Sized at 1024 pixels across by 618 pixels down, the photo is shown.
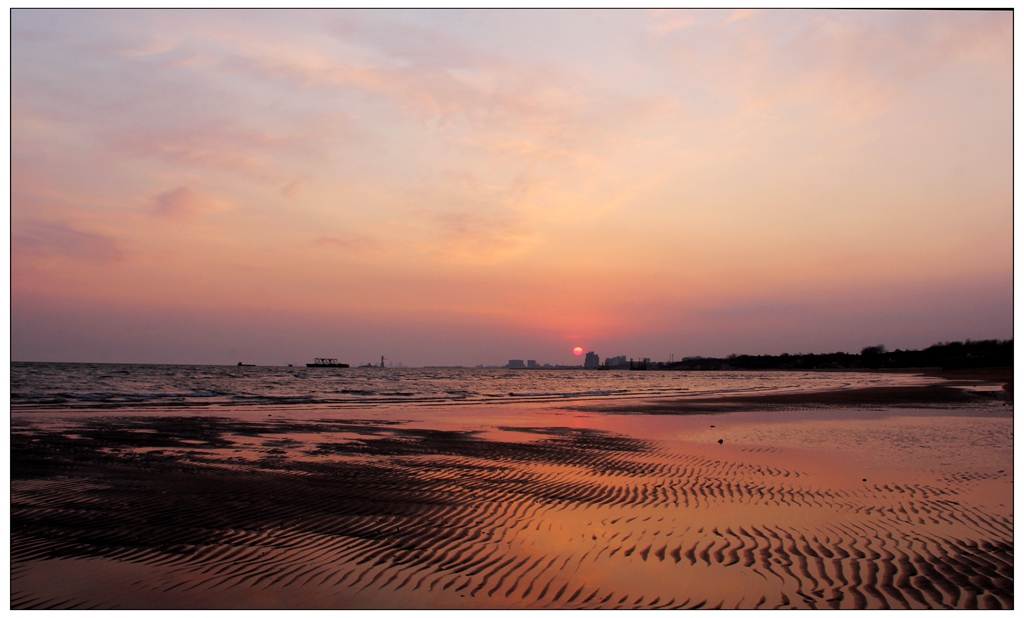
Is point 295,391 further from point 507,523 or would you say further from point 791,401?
point 507,523

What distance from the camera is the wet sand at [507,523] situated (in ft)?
19.2

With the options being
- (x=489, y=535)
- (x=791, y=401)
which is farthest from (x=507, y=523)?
(x=791, y=401)

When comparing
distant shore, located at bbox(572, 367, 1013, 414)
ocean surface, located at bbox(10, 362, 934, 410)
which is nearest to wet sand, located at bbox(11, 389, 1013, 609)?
ocean surface, located at bbox(10, 362, 934, 410)

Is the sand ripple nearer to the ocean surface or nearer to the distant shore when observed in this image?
the ocean surface

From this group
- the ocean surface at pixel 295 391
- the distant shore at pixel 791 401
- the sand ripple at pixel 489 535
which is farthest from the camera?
the ocean surface at pixel 295 391

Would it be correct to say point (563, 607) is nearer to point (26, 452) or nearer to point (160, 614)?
point (160, 614)

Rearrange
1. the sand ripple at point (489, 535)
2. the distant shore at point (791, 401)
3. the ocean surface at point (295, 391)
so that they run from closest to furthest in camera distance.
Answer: the sand ripple at point (489, 535)
the distant shore at point (791, 401)
the ocean surface at point (295, 391)

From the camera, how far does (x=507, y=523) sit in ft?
26.6

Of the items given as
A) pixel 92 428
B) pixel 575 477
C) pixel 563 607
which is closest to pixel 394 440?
pixel 575 477

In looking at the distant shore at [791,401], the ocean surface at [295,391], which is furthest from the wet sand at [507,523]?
the distant shore at [791,401]

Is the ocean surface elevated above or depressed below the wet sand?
below

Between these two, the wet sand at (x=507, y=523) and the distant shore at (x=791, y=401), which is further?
the distant shore at (x=791, y=401)

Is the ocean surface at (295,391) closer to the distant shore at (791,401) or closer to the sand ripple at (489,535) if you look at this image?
the sand ripple at (489,535)

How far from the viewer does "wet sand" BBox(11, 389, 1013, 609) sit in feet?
19.2
